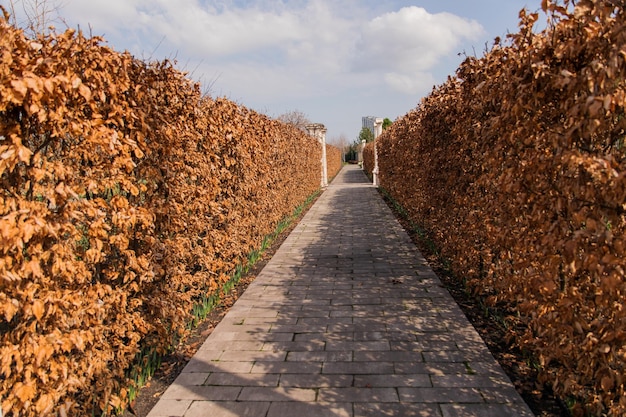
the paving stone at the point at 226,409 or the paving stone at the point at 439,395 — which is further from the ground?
the paving stone at the point at 439,395

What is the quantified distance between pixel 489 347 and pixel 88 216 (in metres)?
3.47

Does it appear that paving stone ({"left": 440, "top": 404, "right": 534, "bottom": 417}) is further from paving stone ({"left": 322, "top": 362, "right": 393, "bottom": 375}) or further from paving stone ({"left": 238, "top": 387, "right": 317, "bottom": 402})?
paving stone ({"left": 238, "top": 387, "right": 317, "bottom": 402})

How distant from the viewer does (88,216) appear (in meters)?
2.41

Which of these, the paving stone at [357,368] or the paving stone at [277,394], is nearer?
the paving stone at [277,394]

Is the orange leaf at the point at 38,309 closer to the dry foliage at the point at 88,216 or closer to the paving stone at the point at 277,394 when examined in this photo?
the dry foliage at the point at 88,216

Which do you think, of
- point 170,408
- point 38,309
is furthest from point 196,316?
point 38,309

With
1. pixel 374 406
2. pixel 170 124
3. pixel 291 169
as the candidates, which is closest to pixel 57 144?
pixel 170 124

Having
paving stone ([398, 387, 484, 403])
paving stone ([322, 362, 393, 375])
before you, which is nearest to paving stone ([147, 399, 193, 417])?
paving stone ([322, 362, 393, 375])

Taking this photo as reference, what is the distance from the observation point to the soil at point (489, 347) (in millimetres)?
2822

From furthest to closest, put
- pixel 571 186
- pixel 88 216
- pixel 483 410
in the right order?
pixel 483 410 → pixel 88 216 → pixel 571 186

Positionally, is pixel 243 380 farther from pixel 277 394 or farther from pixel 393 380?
pixel 393 380

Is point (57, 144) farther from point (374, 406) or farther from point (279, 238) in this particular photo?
point (279, 238)

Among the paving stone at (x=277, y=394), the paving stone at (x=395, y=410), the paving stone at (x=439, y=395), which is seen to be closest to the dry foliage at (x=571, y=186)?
the paving stone at (x=439, y=395)

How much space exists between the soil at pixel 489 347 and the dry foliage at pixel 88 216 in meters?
0.21
